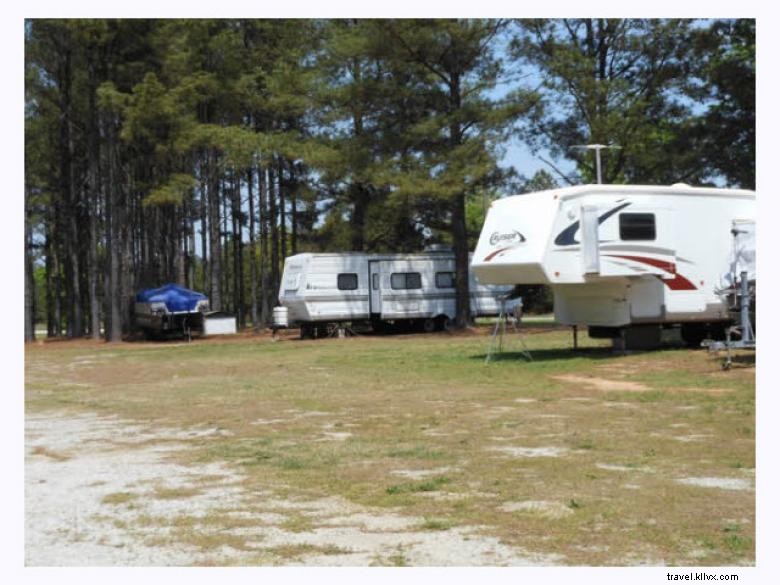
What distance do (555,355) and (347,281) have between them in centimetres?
1146

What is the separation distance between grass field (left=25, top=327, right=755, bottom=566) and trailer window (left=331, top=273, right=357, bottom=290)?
10.1m

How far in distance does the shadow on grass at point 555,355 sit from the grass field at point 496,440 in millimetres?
132

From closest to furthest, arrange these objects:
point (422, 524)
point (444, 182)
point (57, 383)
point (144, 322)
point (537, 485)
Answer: point (422, 524) → point (537, 485) → point (57, 383) → point (444, 182) → point (144, 322)

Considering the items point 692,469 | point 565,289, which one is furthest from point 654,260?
point 692,469

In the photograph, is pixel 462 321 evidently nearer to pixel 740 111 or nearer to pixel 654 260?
pixel 740 111

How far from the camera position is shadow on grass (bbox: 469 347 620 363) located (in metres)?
16.5

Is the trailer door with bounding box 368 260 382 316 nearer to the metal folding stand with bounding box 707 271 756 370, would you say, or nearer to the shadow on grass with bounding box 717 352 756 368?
the shadow on grass with bounding box 717 352 756 368

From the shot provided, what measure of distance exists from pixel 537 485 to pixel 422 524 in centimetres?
127

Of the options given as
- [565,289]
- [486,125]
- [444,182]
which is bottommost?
[565,289]

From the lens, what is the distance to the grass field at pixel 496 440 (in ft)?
17.6

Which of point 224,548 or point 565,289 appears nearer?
point 224,548

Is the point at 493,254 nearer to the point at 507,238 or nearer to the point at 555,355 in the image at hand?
the point at 507,238

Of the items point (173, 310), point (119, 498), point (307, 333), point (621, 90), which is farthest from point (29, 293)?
point (119, 498)

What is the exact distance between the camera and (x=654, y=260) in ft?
52.2
